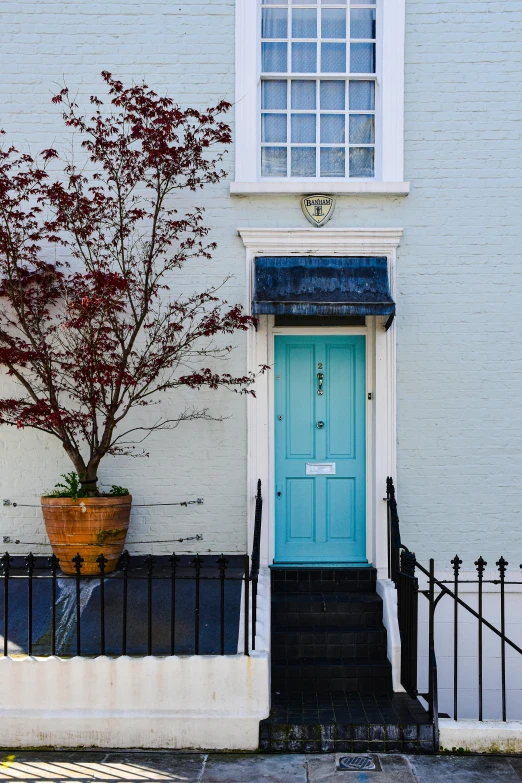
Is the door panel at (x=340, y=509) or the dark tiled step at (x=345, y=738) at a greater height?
the door panel at (x=340, y=509)

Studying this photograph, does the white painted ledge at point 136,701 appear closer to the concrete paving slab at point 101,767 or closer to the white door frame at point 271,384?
the concrete paving slab at point 101,767

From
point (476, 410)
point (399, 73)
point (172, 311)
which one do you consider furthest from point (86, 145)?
point (476, 410)

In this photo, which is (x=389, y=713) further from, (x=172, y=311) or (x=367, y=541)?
(x=172, y=311)

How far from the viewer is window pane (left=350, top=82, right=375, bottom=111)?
7.93 meters

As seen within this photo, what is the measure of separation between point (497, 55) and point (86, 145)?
4051 millimetres

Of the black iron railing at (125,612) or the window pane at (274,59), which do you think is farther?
the window pane at (274,59)

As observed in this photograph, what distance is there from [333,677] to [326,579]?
1153 mm

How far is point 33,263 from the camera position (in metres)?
7.36

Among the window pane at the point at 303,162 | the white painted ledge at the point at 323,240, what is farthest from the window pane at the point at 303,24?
the white painted ledge at the point at 323,240

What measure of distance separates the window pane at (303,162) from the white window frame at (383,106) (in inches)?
11.0

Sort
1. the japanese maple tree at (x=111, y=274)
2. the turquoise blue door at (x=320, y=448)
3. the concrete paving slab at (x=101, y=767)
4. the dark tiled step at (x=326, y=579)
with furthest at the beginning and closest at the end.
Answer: the turquoise blue door at (x=320, y=448)
the dark tiled step at (x=326, y=579)
the japanese maple tree at (x=111, y=274)
the concrete paving slab at (x=101, y=767)

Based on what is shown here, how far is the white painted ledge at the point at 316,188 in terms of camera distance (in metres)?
7.59

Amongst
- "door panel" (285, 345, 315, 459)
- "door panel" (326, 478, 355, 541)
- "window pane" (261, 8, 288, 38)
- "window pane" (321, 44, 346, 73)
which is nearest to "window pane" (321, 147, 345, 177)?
"window pane" (321, 44, 346, 73)

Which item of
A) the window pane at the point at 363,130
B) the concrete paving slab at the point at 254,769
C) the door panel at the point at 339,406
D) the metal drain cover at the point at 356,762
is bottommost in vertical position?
the concrete paving slab at the point at 254,769
